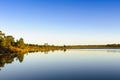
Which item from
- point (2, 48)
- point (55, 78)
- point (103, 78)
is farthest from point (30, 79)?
point (2, 48)

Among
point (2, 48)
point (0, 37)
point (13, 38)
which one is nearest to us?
point (2, 48)

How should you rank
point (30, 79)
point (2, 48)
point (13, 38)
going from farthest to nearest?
point (13, 38) < point (2, 48) < point (30, 79)

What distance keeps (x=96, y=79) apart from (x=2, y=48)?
10140 cm

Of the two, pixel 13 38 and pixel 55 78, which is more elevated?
pixel 13 38

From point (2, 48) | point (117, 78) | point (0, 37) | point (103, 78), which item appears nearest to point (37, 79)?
point (103, 78)

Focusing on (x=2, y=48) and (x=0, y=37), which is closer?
(x=2, y=48)

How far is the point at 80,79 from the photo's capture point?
35688mm

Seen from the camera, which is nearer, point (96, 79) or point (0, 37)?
point (96, 79)

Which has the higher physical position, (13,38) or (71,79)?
(13,38)

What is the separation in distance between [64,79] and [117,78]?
1001 centimetres

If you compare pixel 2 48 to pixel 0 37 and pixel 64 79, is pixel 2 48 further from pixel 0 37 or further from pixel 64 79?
pixel 64 79

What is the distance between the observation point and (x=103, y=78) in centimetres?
3650

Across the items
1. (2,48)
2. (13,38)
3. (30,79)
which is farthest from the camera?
(13,38)

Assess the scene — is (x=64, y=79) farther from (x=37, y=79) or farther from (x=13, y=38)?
(x=13, y=38)
